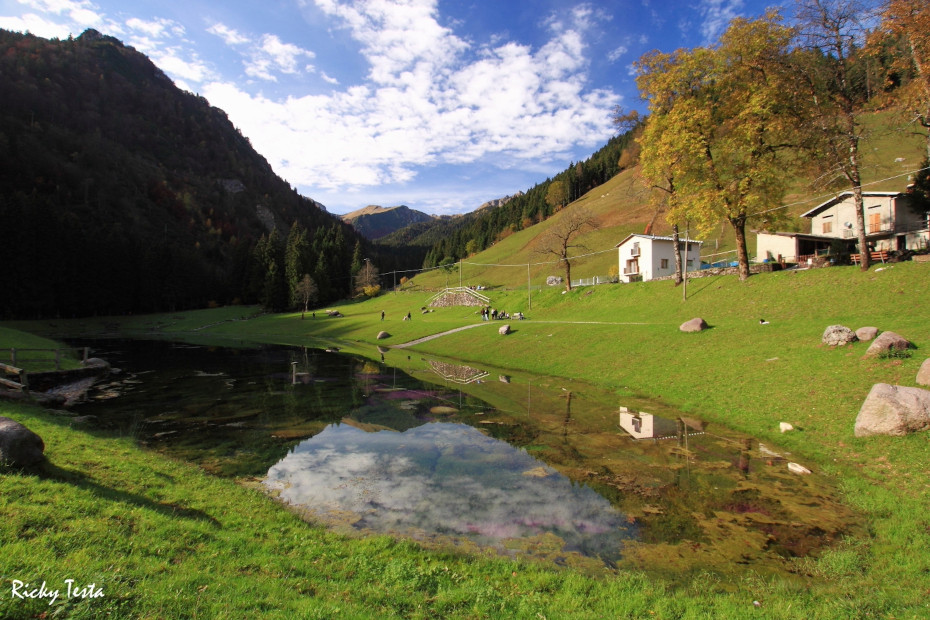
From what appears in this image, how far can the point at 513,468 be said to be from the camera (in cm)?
1339

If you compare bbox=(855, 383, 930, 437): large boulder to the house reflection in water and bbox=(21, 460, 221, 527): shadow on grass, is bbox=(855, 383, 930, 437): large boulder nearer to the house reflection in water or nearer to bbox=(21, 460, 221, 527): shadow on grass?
the house reflection in water

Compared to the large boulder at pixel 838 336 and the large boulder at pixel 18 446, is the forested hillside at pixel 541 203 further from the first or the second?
the large boulder at pixel 18 446

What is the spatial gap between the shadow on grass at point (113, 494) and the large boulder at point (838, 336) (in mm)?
25202

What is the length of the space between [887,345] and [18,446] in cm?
2798

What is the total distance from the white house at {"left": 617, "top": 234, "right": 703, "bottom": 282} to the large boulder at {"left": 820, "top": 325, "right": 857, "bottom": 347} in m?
39.6

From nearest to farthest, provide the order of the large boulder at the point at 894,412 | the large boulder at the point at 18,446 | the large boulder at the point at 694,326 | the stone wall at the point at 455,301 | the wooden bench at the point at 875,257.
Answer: the large boulder at the point at 18,446
the large boulder at the point at 894,412
the large boulder at the point at 694,326
the wooden bench at the point at 875,257
the stone wall at the point at 455,301

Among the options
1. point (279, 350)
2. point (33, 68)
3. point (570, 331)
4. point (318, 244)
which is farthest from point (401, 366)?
point (33, 68)

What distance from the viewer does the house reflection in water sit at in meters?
15.9

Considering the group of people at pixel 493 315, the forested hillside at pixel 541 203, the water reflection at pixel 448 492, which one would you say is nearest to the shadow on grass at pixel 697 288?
the group of people at pixel 493 315

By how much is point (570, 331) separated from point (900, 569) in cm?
2944

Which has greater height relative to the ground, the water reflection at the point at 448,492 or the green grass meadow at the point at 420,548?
the green grass meadow at the point at 420,548

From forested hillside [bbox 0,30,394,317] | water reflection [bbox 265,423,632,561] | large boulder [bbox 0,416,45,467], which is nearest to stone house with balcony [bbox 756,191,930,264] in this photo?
water reflection [bbox 265,423,632,561]

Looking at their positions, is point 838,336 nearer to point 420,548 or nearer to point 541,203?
point 420,548

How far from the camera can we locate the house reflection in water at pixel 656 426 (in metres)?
15.9
